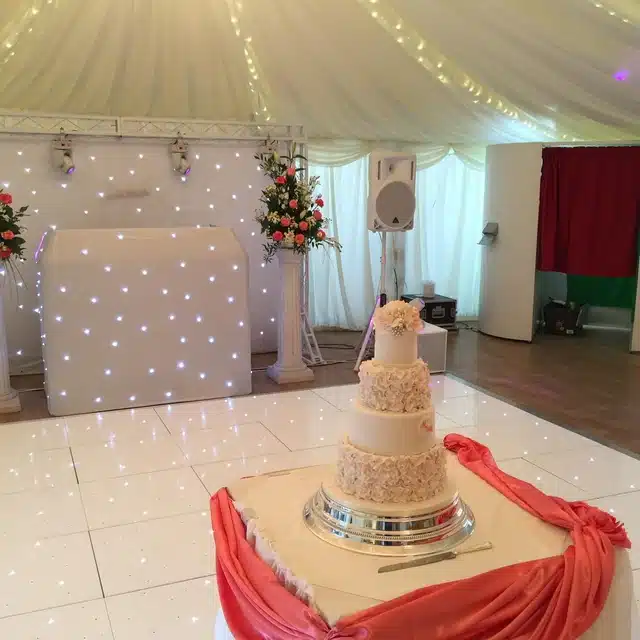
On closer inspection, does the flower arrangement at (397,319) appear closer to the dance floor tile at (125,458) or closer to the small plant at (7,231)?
the dance floor tile at (125,458)

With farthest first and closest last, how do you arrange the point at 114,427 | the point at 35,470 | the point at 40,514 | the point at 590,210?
the point at 590,210
the point at 114,427
the point at 35,470
the point at 40,514

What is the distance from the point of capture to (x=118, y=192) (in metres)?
5.73

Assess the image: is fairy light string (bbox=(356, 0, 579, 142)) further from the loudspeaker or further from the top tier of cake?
the top tier of cake

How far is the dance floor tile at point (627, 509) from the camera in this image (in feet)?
9.91

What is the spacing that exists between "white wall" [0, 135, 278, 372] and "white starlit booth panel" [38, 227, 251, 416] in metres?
0.85

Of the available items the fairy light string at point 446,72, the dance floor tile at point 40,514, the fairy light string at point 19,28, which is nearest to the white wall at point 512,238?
the fairy light string at point 446,72

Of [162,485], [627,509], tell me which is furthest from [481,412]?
[162,485]

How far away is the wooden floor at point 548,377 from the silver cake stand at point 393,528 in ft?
8.39

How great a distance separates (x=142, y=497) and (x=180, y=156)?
329cm

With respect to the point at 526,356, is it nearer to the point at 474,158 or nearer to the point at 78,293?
the point at 474,158

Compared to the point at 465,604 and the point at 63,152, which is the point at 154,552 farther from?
the point at 63,152

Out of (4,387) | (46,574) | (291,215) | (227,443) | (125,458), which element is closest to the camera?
(46,574)

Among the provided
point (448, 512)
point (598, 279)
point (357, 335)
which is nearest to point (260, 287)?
point (357, 335)

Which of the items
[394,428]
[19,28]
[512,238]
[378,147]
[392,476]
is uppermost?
[19,28]
